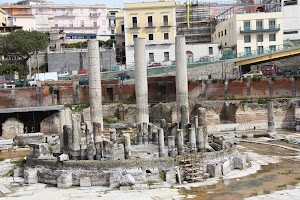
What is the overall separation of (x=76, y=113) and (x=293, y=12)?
111 feet

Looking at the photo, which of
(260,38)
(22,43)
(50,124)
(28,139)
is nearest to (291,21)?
(260,38)

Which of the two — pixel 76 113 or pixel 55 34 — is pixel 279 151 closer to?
pixel 76 113

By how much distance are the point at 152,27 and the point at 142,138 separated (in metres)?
31.2

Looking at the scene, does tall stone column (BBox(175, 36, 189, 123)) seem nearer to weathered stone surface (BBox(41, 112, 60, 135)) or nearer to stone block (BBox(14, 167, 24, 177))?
stone block (BBox(14, 167, 24, 177))

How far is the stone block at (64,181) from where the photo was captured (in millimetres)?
26203

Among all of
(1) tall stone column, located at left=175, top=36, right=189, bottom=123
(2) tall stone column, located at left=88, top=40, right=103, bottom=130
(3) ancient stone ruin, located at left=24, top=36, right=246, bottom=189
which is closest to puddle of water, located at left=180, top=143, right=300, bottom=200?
(3) ancient stone ruin, located at left=24, top=36, right=246, bottom=189

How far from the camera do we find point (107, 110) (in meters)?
51.5

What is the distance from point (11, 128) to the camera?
47.2 m

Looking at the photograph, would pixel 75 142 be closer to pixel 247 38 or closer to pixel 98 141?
pixel 98 141

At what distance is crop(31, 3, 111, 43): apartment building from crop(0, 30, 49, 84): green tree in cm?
2016

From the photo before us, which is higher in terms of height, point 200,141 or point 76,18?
point 76,18

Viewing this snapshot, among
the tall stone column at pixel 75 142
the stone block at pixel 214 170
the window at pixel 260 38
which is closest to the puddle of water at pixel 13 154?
the tall stone column at pixel 75 142

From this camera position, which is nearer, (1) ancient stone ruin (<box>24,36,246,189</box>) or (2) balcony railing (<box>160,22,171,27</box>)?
(1) ancient stone ruin (<box>24,36,246,189</box>)

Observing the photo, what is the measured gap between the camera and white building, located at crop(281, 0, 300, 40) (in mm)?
67062
